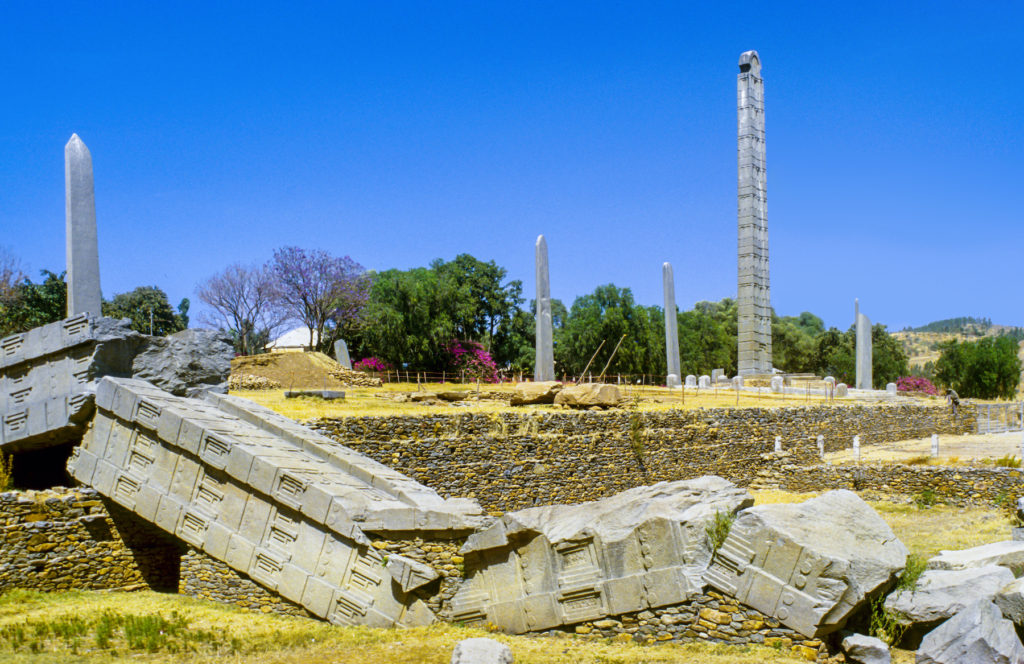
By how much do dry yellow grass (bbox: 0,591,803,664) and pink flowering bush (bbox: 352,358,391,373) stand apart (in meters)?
27.0

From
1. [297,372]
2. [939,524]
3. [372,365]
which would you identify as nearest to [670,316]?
[372,365]

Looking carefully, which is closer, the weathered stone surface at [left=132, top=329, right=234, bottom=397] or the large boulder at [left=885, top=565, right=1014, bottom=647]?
the large boulder at [left=885, top=565, right=1014, bottom=647]

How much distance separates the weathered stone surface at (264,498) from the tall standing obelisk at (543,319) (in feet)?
52.7

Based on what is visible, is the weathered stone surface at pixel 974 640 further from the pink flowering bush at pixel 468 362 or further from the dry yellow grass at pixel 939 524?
the pink flowering bush at pixel 468 362

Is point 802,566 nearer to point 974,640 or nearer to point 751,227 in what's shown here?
point 974,640

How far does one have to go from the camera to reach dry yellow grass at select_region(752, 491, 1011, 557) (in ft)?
44.7

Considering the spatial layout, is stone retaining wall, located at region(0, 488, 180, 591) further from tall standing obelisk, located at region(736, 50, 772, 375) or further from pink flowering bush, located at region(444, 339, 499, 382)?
tall standing obelisk, located at region(736, 50, 772, 375)

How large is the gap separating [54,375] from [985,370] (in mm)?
52958

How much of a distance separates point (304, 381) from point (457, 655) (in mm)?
Answer: 22196

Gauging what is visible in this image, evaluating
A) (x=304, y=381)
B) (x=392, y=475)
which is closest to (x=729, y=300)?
(x=304, y=381)

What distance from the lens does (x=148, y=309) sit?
49.2 m

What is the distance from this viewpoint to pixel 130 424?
1130 centimetres

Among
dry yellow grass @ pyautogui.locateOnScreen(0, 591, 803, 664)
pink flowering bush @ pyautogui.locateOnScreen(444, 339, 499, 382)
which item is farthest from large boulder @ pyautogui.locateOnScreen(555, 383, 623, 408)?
pink flowering bush @ pyautogui.locateOnScreen(444, 339, 499, 382)

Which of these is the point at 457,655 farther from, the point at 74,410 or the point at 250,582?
the point at 74,410
